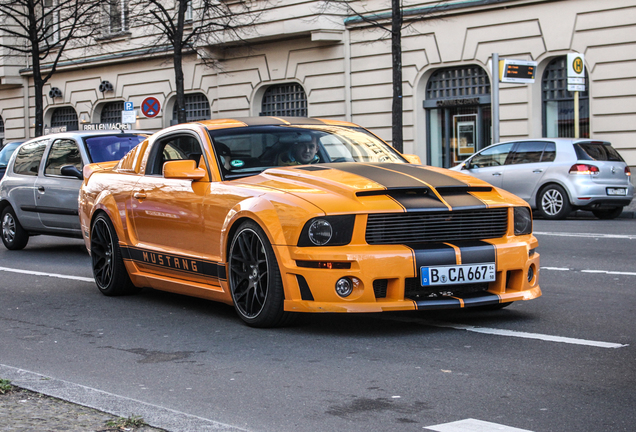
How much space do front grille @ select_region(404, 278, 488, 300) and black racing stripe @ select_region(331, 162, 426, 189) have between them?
64 centimetres

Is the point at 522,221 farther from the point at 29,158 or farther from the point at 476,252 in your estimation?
the point at 29,158

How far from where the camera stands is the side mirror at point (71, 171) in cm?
1231

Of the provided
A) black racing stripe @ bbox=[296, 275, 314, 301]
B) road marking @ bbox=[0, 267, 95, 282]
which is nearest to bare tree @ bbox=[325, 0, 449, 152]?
road marking @ bbox=[0, 267, 95, 282]

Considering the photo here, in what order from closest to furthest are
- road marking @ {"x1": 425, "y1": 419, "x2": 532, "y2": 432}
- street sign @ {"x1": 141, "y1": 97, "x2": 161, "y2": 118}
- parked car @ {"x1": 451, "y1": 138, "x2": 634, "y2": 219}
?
road marking @ {"x1": 425, "y1": 419, "x2": 532, "y2": 432}
parked car @ {"x1": 451, "y1": 138, "x2": 634, "y2": 219}
street sign @ {"x1": 141, "y1": 97, "x2": 161, "y2": 118}

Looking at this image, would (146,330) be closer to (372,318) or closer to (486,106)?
(372,318)

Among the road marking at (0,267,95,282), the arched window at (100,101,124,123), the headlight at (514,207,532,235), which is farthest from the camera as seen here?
the arched window at (100,101,124,123)

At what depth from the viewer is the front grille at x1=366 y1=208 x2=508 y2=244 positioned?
240 inches

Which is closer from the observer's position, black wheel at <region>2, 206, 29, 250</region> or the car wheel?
black wheel at <region>2, 206, 29, 250</region>

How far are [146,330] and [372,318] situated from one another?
1595 mm

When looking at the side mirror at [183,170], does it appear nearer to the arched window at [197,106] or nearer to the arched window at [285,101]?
the arched window at [285,101]

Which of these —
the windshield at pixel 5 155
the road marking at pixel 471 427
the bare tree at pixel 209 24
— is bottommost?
the road marking at pixel 471 427

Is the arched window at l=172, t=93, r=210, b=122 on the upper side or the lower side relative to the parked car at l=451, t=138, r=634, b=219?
upper

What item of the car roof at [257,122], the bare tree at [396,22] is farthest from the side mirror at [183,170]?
the bare tree at [396,22]

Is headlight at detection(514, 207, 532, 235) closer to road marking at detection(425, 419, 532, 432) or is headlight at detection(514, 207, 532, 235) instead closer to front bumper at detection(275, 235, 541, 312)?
front bumper at detection(275, 235, 541, 312)
